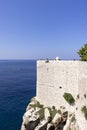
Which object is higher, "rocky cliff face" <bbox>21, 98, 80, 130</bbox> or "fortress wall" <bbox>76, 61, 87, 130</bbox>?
"fortress wall" <bbox>76, 61, 87, 130</bbox>

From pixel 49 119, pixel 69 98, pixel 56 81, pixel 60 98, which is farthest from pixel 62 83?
pixel 49 119

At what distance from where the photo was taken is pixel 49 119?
3300 cm

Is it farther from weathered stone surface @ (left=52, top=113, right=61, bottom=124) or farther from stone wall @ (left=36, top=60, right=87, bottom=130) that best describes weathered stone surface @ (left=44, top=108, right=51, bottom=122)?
stone wall @ (left=36, top=60, right=87, bottom=130)

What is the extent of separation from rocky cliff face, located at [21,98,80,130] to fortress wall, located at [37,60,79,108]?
4.36 ft

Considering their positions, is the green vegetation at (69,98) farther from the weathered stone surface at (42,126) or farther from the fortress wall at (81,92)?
the weathered stone surface at (42,126)

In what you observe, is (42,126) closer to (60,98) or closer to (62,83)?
(60,98)

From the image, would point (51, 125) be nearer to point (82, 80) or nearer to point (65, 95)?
point (65, 95)

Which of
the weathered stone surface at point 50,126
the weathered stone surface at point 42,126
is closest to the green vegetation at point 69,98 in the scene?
the weathered stone surface at point 50,126

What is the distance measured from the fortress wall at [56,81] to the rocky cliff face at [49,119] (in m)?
1.33

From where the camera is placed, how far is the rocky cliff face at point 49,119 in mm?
29919

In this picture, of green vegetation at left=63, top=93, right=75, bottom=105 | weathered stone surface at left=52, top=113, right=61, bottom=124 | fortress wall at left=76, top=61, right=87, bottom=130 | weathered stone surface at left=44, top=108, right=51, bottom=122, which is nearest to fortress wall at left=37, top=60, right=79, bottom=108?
green vegetation at left=63, top=93, right=75, bottom=105

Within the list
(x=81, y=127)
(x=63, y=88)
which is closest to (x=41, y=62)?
(x=63, y=88)

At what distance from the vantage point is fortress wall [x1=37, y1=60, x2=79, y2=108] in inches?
1211

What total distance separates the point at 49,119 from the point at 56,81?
6.07 m
